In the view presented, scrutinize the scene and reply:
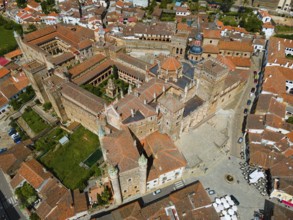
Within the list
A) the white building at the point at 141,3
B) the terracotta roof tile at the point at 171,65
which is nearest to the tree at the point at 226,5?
the white building at the point at 141,3

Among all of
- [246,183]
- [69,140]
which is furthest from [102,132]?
[246,183]

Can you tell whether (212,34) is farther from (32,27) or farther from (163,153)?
(32,27)

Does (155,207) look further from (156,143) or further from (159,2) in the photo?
(159,2)

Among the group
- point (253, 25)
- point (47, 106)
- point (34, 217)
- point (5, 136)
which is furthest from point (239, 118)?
point (5, 136)

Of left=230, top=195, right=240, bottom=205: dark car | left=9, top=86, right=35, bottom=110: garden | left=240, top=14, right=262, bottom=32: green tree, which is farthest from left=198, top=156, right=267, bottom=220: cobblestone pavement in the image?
left=240, top=14, right=262, bottom=32: green tree

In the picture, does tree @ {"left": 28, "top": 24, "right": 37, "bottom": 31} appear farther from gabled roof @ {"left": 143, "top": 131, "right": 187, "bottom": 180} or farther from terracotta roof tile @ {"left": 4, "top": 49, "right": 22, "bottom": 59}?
gabled roof @ {"left": 143, "top": 131, "right": 187, "bottom": 180}

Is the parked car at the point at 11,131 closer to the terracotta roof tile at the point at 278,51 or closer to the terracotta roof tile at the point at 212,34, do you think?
the terracotta roof tile at the point at 212,34

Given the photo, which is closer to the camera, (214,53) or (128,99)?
(128,99)
